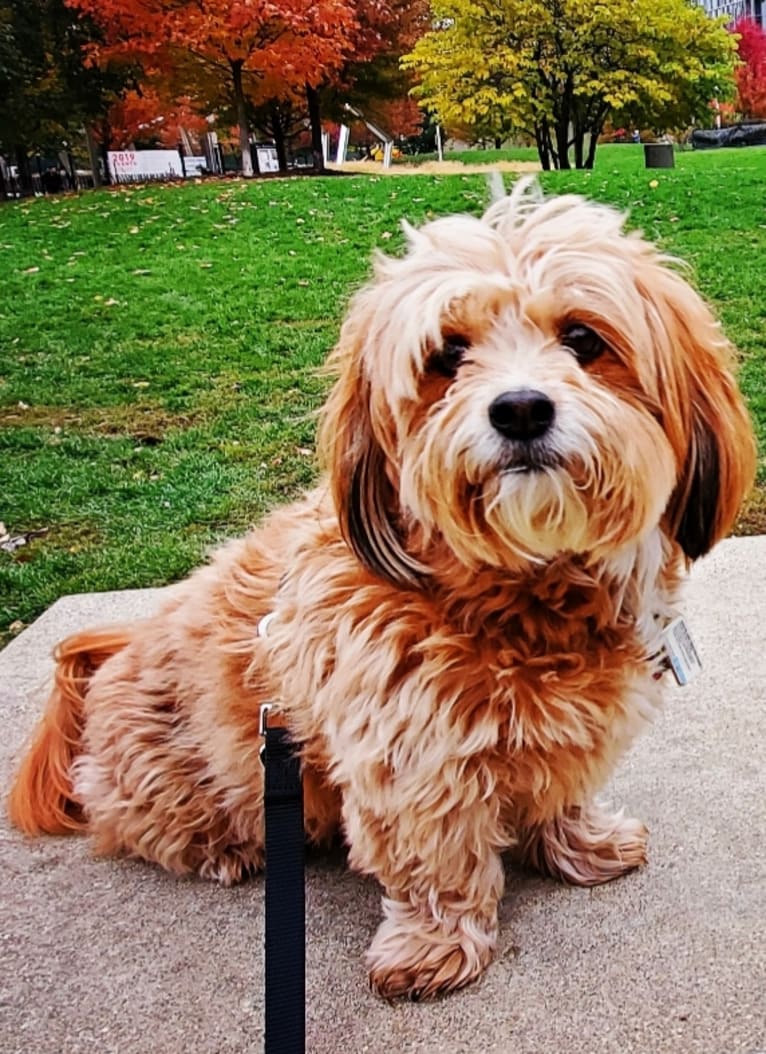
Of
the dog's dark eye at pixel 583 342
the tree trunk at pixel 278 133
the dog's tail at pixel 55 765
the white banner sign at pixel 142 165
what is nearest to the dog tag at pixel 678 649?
the dog's dark eye at pixel 583 342

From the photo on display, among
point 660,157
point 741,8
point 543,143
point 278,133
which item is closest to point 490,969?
point 660,157

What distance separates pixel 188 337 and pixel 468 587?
7169 millimetres

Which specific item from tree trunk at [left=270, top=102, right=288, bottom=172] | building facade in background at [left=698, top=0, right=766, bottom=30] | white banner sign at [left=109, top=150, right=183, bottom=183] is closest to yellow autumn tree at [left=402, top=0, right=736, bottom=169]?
tree trunk at [left=270, top=102, right=288, bottom=172]

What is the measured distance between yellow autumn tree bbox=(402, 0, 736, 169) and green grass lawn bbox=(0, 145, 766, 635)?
645 cm

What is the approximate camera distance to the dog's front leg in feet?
6.04

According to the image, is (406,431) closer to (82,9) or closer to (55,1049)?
(55,1049)

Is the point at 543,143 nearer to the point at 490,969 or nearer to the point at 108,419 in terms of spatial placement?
the point at 108,419

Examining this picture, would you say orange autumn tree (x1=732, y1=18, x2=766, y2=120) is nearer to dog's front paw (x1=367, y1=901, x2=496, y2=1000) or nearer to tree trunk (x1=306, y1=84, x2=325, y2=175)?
tree trunk (x1=306, y1=84, x2=325, y2=175)

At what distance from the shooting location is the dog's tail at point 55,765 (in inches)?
91.5

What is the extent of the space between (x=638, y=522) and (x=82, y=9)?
2255cm

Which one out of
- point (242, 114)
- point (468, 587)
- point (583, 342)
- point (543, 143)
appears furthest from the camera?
point (543, 143)

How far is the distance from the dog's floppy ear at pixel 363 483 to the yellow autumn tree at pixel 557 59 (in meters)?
21.4

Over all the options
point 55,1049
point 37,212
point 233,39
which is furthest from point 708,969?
point 233,39

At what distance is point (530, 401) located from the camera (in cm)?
148
